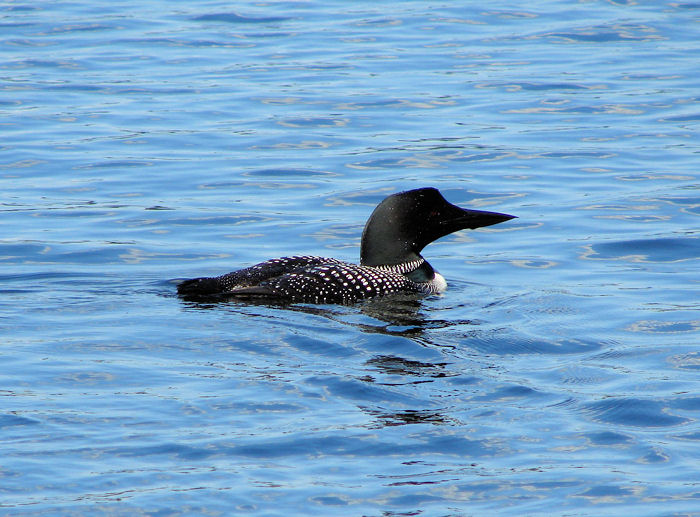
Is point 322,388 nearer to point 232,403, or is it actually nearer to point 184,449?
point 232,403

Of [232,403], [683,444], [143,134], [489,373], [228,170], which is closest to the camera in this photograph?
[683,444]

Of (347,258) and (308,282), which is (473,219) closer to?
(347,258)

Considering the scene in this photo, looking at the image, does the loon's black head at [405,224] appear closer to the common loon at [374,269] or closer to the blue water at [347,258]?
the common loon at [374,269]

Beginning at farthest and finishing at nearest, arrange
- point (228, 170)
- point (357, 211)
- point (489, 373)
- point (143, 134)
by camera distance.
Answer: point (143, 134) < point (228, 170) < point (357, 211) < point (489, 373)

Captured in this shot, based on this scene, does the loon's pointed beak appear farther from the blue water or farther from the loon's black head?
the blue water

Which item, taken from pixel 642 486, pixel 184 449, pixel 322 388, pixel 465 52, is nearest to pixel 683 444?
pixel 642 486

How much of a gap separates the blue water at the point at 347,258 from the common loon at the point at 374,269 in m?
0.15

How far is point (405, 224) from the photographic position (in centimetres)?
748

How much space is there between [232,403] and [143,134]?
6.54 meters

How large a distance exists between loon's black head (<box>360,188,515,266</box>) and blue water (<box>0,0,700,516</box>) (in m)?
0.39

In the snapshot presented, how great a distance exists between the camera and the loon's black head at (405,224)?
7.44m

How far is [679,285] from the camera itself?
24.3ft

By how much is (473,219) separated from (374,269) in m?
0.82

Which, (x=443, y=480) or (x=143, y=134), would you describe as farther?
(x=143, y=134)
